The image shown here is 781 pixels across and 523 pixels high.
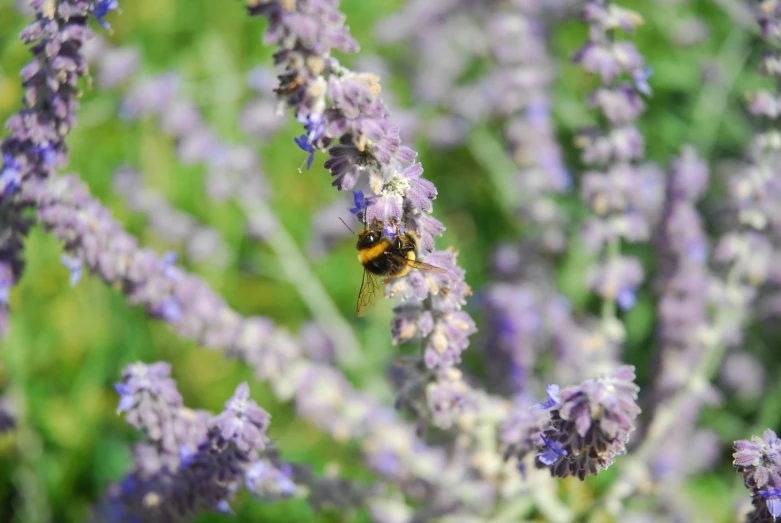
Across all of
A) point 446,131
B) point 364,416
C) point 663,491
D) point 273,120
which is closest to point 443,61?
point 446,131

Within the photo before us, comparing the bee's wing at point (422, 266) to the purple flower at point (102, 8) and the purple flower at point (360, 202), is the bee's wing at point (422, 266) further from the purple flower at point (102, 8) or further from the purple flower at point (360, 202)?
the purple flower at point (102, 8)

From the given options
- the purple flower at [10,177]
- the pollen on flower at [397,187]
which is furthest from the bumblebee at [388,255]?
the purple flower at [10,177]

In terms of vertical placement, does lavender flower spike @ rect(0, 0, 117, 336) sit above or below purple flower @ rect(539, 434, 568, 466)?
above

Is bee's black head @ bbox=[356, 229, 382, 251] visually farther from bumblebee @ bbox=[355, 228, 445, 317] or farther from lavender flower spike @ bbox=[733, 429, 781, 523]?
lavender flower spike @ bbox=[733, 429, 781, 523]

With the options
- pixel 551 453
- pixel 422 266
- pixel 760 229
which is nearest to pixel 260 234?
pixel 422 266

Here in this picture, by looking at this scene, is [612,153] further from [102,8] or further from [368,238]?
[102,8]

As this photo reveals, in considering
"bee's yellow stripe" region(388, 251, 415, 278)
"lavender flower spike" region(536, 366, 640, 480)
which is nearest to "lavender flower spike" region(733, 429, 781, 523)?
"lavender flower spike" region(536, 366, 640, 480)
